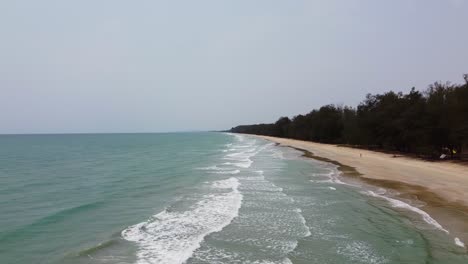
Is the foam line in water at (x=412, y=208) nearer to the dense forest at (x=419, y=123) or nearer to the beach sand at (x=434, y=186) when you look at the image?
the beach sand at (x=434, y=186)

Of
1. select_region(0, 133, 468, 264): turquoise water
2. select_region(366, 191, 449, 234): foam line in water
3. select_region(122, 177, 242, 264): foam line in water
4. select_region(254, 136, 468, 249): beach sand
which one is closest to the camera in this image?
select_region(0, 133, 468, 264): turquoise water

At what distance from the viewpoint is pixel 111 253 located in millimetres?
11805

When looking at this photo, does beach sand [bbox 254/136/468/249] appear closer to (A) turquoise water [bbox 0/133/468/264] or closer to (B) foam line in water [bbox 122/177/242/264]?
(A) turquoise water [bbox 0/133/468/264]

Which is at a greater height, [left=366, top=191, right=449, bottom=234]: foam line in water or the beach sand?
the beach sand

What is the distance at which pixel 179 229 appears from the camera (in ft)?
48.4

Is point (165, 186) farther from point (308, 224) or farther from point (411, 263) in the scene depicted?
point (411, 263)

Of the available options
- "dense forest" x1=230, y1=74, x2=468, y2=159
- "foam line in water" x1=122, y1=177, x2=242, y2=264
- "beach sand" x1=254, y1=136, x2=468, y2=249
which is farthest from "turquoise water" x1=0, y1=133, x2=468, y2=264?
"dense forest" x1=230, y1=74, x2=468, y2=159

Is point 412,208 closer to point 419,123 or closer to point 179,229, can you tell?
point 179,229

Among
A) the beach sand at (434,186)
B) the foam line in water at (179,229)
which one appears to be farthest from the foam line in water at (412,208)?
the foam line in water at (179,229)

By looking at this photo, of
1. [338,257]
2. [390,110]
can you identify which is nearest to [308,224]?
[338,257]

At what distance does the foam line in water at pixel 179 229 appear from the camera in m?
11.7

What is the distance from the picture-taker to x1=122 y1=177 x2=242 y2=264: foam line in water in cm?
1172

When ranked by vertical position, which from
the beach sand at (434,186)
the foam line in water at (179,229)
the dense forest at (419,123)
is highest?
the dense forest at (419,123)

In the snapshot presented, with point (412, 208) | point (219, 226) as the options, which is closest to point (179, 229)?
point (219, 226)
